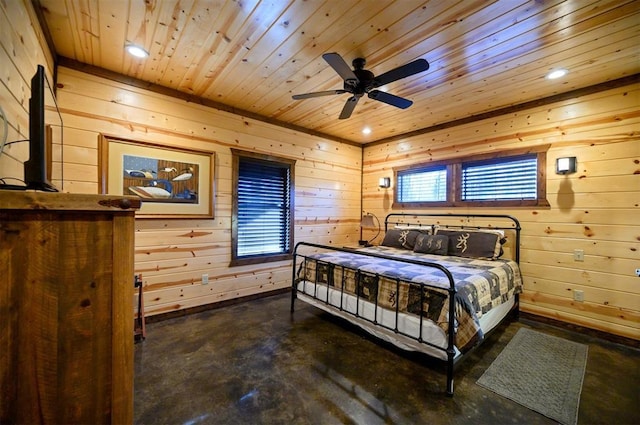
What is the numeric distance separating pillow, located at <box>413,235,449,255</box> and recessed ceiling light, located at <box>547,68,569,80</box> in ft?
6.55

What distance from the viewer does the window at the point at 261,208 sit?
12.1ft

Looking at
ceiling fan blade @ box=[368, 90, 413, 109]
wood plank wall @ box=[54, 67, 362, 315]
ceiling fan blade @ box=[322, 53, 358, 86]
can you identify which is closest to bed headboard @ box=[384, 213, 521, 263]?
wood plank wall @ box=[54, 67, 362, 315]

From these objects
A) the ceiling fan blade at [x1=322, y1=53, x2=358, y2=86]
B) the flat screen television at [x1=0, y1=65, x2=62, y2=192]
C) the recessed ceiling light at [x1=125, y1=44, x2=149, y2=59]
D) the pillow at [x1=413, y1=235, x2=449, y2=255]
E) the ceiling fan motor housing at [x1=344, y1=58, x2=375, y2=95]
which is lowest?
the pillow at [x1=413, y1=235, x2=449, y2=255]

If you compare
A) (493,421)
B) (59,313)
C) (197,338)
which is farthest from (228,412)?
(493,421)

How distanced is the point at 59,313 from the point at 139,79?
3.00 m

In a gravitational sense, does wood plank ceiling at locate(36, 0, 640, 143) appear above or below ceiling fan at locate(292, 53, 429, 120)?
above

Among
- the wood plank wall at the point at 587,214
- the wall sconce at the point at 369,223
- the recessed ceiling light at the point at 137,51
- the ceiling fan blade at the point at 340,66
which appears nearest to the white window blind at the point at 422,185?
the wall sconce at the point at 369,223

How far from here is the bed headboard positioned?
342cm

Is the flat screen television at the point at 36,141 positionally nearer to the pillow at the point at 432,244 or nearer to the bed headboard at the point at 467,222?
the pillow at the point at 432,244

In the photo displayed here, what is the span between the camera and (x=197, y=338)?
→ 268 cm

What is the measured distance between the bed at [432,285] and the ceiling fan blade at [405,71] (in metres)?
1.42

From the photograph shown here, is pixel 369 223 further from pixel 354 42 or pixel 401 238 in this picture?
pixel 354 42

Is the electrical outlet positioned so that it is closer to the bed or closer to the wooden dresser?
the bed

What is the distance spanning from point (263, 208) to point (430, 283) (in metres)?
2.60
